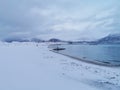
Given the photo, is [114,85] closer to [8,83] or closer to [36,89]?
[36,89]

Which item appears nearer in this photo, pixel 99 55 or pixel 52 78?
pixel 52 78

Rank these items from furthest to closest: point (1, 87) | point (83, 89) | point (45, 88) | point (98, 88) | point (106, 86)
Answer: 1. point (106, 86)
2. point (98, 88)
3. point (83, 89)
4. point (45, 88)
5. point (1, 87)

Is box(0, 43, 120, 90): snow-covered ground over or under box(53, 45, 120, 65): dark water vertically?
over

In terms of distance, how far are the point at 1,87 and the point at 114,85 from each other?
8.10 m

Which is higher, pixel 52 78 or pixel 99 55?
pixel 52 78

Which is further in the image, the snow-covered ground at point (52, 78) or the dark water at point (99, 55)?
the dark water at point (99, 55)

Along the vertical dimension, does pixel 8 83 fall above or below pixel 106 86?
above

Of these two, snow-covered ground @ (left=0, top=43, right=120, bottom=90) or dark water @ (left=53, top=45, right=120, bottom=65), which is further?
dark water @ (left=53, top=45, right=120, bottom=65)

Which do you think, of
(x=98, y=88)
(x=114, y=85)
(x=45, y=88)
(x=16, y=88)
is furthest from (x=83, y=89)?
(x=16, y=88)

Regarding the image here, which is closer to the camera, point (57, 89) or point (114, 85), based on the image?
point (57, 89)

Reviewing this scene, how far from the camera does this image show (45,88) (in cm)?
906

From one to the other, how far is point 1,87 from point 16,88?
2.67 ft

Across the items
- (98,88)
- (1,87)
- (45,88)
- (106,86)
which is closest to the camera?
(1,87)

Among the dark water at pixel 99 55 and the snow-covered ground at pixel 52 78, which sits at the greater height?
the snow-covered ground at pixel 52 78
